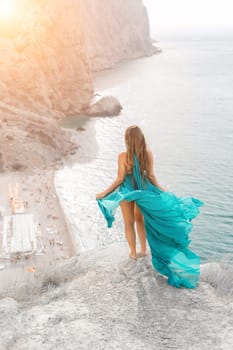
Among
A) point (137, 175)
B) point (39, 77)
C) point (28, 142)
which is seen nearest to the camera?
point (137, 175)

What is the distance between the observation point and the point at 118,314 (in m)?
7.14

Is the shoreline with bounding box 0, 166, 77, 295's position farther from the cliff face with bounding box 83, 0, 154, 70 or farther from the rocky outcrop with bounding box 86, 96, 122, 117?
the cliff face with bounding box 83, 0, 154, 70

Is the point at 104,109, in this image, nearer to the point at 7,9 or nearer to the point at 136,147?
the point at 7,9

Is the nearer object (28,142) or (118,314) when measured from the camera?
(118,314)

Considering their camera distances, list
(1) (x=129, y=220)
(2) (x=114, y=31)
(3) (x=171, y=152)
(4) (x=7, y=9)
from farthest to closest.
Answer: (2) (x=114, y=31) < (4) (x=7, y=9) < (3) (x=171, y=152) < (1) (x=129, y=220)

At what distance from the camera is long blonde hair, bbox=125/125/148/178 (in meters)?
7.69

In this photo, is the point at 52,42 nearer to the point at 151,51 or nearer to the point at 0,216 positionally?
the point at 0,216

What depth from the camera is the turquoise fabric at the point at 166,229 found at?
25.4 feet

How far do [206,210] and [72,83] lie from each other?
36.3 metres

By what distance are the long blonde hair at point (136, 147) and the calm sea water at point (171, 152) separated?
47.1 feet

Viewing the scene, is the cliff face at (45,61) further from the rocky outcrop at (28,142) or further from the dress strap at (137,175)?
the dress strap at (137,175)

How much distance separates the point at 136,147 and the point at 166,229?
150cm

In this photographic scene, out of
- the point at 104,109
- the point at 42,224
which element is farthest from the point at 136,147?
the point at 104,109

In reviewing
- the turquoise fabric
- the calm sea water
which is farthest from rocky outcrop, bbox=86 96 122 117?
the turquoise fabric
